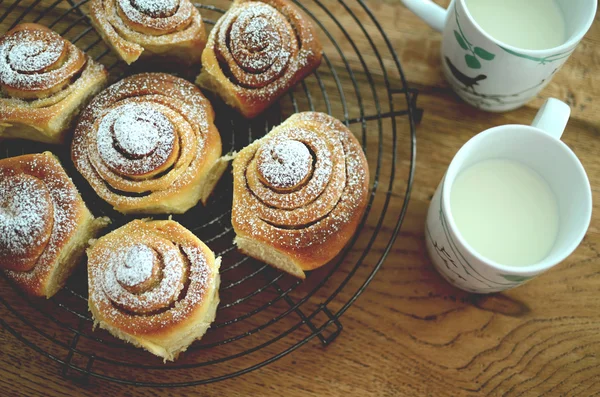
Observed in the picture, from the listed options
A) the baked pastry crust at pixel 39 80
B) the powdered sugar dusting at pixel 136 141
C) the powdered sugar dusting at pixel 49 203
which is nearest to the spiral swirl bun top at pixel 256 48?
the powdered sugar dusting at pixel 136 141

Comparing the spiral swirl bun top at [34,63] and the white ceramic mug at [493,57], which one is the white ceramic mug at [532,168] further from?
the spiral swirl bun top at [34,63]

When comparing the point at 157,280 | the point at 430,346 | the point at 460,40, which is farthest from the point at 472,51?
the point at 157,280

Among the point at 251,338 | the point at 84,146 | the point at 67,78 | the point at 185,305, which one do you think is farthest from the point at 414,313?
the point at 67,78

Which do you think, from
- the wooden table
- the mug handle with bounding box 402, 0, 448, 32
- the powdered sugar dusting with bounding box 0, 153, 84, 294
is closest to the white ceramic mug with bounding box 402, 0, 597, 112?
the mug handle with bounding box 402, 0, 448, 32

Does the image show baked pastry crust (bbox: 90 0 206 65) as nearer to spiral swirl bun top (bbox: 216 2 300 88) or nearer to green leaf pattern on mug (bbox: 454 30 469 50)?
spiral swirl bun top (bbox: 216 2 300 88)

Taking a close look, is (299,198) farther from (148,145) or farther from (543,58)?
(543,58)

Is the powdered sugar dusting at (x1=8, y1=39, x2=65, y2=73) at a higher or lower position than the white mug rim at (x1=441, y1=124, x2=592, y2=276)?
higher
